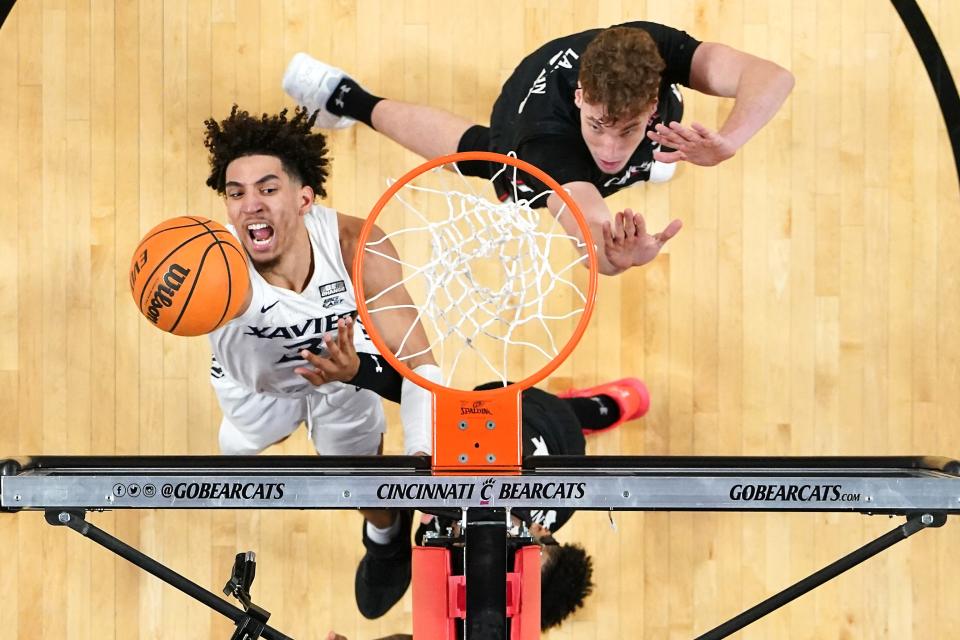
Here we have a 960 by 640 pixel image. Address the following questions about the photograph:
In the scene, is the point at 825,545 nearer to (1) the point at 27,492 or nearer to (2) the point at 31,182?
(1) the point at 27,492

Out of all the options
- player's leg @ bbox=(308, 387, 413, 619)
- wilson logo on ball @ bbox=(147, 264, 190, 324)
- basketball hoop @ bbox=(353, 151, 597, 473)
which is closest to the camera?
wilson logo on ball @ bbox=(147, 264, 190, 324)

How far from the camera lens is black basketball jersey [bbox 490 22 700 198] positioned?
92.7 inches

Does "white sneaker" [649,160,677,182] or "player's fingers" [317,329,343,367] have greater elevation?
"white sneaker" [649,160,677,182]

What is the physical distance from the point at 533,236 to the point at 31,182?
1.51m

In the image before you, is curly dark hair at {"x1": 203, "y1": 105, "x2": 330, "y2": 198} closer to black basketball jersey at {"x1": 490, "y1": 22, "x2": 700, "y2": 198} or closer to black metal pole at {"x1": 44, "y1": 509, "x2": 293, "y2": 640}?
black basketball jersey at {"x1": 490, "y1": 22, "x2": 700, "y2": 198}

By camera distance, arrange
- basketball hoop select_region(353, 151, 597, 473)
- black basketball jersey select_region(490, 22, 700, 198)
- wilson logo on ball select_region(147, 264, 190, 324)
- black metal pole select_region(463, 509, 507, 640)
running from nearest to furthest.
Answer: black metal pole select_region(463, 509, 507, 640), wilson logo on ball select_region(147, 264, 190, 324), basketball hoop select_region(353, 151, 597, 473), black basketball jersey select_region(490, 22, 700, 198)

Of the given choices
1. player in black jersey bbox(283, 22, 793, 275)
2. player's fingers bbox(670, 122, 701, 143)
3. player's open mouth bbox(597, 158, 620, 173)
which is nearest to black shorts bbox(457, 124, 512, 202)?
player in black jersey bbox(283, 22, 793, 275)

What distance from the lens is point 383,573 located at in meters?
2.58

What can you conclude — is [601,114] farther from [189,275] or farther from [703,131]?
[189,275]

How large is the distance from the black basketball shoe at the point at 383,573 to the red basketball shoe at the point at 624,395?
614 millimetres

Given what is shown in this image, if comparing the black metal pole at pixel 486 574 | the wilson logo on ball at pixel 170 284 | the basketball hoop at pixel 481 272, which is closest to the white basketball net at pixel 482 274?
the basketball hoop at pixel 481 272

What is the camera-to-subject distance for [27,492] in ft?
5.50

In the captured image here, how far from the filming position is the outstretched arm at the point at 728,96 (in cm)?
242

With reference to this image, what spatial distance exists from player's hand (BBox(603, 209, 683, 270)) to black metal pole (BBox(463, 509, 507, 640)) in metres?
1.00
